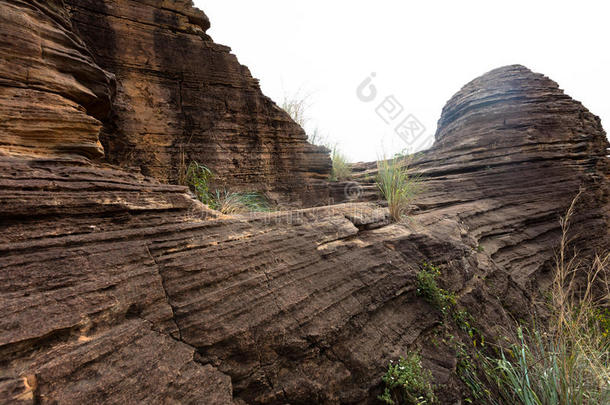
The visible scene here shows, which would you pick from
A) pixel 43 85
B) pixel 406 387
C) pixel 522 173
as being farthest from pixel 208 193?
pixel 522 173

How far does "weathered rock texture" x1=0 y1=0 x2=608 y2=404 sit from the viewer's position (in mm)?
1644

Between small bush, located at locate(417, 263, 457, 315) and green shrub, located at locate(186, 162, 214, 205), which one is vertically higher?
green shrub, located at locate(186, 162, 214, 205)

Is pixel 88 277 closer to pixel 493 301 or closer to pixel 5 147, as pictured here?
pixel 5 147

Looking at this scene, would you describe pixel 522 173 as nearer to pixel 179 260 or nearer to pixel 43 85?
pixel 179 260

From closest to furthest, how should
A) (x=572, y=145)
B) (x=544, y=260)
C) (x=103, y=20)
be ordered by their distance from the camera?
1. (x=103, y=20)
2. (x=544, y=260)
3. (x=572, y=145)

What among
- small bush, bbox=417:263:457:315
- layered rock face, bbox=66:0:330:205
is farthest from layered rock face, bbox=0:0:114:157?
small bush, bbox=417:263:457:315

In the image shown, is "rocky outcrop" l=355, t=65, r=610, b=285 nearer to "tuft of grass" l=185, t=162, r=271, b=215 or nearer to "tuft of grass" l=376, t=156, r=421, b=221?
"tuft of grass" l=376, t=156, r=421, b=221

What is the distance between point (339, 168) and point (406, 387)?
574 centimetres

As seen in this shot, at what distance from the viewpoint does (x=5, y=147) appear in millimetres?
2365

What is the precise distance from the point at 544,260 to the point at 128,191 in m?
7.51

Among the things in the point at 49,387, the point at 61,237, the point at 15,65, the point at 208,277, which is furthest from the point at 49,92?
the point at 49,387

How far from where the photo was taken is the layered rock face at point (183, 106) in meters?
4.30

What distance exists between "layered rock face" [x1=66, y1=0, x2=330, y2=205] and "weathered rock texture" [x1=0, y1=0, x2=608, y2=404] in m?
0.03

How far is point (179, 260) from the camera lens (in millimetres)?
2248
